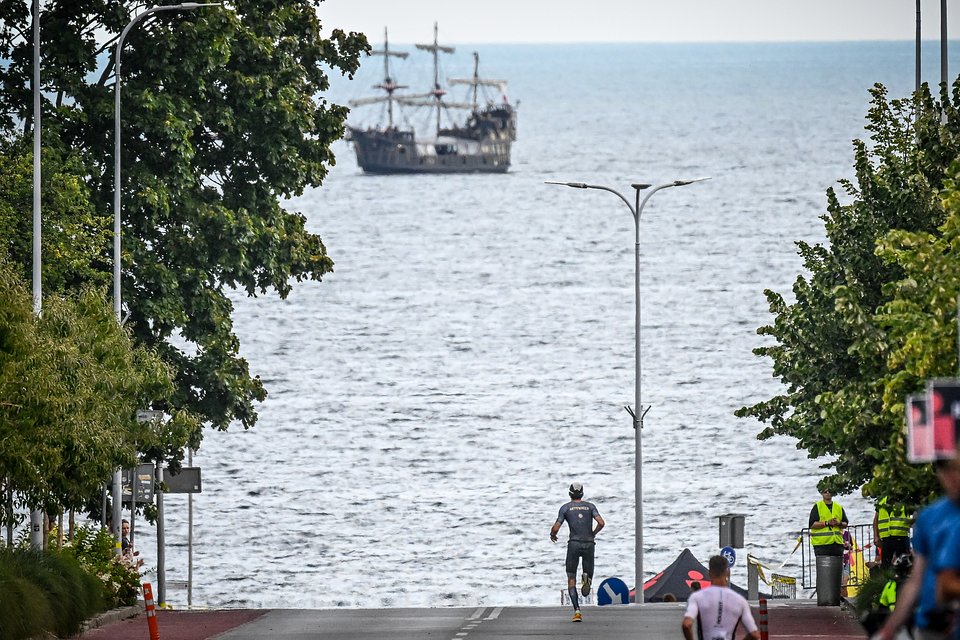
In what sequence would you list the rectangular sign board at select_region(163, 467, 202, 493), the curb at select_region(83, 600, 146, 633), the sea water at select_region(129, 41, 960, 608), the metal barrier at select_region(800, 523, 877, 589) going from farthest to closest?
1. the sea water at select_region(129, 41, 960, 608)
2. the rectangular sign board at select_region(163, 467, 202, 493)
3. the metal barrier at select_region(800, 523, 877, 589)
4. the curb at select_region(83, 600, 146, 633)

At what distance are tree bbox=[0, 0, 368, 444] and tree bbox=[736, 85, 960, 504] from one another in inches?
449

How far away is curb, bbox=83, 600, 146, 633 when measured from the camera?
26562 millimetres

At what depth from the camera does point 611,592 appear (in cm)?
3484

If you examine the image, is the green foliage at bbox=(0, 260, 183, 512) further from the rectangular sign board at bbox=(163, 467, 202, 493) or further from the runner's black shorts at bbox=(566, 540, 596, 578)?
the runner's black shorts at bbox=(566, 540, 596, 578)

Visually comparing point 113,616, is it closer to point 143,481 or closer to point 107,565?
point 107,565

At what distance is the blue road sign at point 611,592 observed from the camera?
34031 millimetres

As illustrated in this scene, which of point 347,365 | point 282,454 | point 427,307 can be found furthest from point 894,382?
point 427,307

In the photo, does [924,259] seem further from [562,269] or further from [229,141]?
[562,269]

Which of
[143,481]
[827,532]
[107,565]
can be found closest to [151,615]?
[107,565]

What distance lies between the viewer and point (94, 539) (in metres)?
30.9

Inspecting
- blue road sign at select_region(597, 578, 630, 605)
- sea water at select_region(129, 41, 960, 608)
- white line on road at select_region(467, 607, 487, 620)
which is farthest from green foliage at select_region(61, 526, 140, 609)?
sea water at select_region(129, 41, 960, 608)

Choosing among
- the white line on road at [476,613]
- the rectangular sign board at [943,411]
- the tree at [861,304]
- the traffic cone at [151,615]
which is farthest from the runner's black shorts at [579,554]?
the rectangular sign board at [943,411]

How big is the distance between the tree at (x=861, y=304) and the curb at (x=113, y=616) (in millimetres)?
9952

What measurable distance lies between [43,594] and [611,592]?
13305mm
